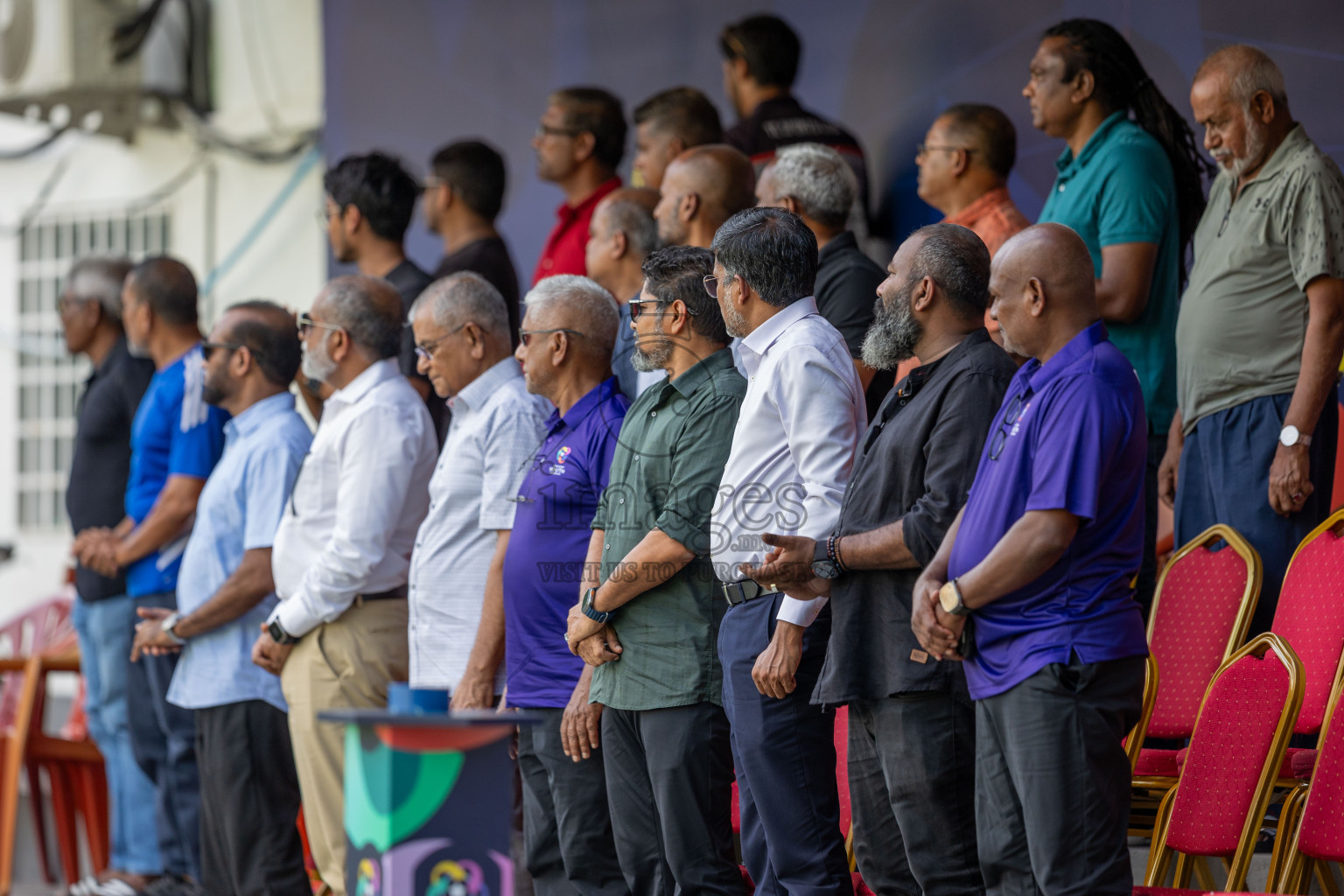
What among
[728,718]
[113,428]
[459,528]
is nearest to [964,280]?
[728,718]

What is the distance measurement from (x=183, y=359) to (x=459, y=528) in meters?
1.98

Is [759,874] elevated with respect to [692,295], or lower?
lower

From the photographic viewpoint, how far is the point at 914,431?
3.24m

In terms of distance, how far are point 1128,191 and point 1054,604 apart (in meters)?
1.91

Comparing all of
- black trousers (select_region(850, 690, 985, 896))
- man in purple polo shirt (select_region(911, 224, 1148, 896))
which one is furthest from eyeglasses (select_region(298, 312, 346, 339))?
man in purple polo shirt (select_region(911, 224, 1148, 896))

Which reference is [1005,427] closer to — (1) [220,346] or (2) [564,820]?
(2) [564,820]

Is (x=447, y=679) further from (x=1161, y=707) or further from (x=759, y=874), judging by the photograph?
(x=1161, y=707)

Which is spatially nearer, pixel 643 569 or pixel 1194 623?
pixel 643 569

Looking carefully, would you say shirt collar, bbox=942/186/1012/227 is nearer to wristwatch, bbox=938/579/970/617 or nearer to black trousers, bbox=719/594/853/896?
black trousers, bbox=719/594/853/896

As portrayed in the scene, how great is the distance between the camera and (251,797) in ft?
16.1

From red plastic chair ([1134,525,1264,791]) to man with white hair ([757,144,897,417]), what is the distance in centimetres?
96

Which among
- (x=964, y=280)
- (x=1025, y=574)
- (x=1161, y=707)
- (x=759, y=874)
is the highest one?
(x=964, y=280)

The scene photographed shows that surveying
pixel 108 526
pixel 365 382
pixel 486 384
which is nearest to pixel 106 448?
pixel 108 526

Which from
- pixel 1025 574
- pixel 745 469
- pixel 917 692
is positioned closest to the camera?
pixel 1025 574
